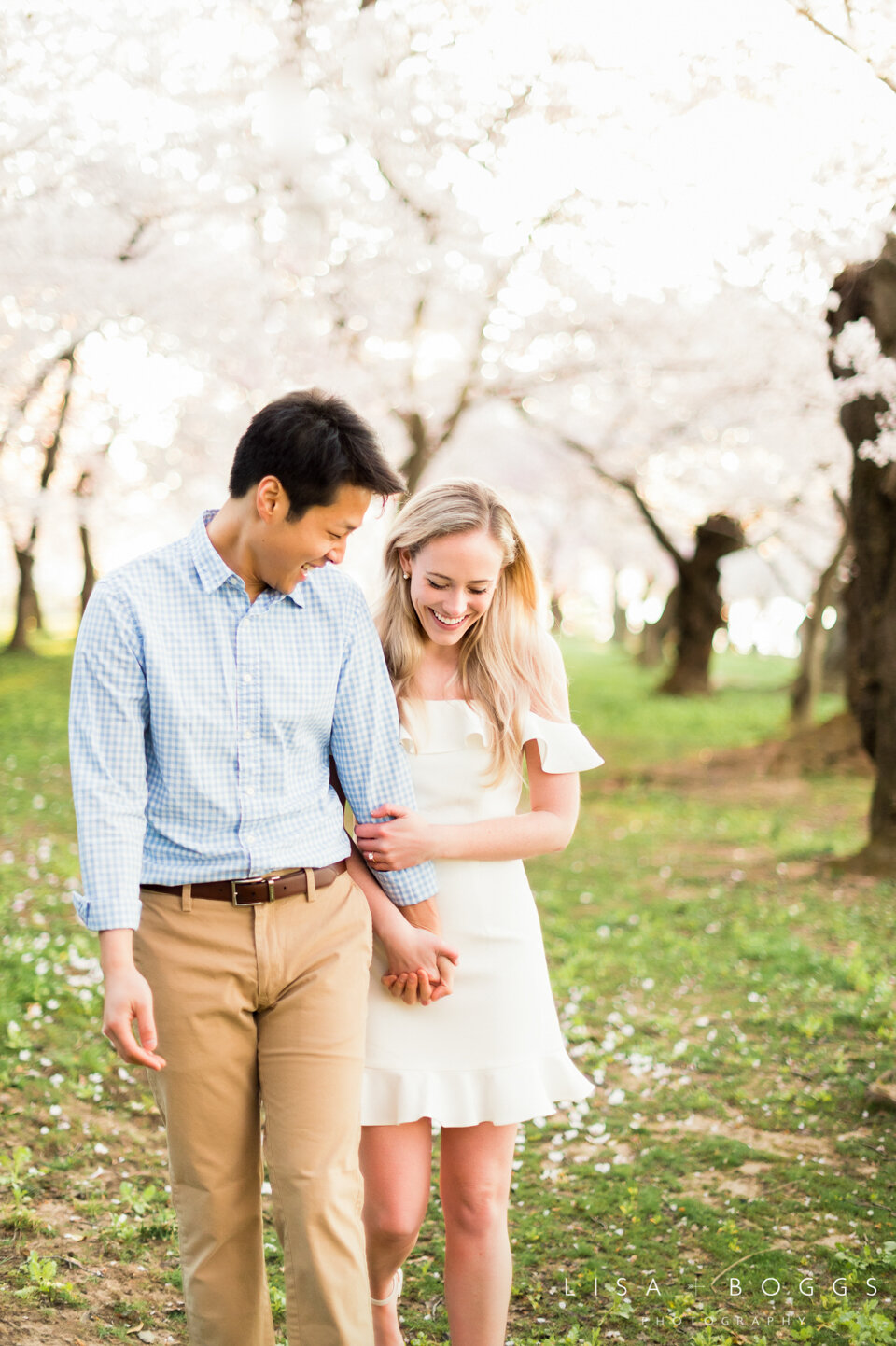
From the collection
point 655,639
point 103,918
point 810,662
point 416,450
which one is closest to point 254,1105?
point 103,918

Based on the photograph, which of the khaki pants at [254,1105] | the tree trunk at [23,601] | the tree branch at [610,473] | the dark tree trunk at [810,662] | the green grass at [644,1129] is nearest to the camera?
the khaki pants at [254,1105]

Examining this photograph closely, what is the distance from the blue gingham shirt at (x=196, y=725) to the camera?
230 cm

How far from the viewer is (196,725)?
2.38 metres

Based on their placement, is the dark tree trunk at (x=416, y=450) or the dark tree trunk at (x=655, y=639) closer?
the dark tree trunk at (x=416, y=450)

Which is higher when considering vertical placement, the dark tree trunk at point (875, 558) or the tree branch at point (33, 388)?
the tree branch at point (33, 388)

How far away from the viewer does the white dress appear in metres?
2.72

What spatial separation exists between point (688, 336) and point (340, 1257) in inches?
575

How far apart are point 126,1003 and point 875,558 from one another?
23.7 feet

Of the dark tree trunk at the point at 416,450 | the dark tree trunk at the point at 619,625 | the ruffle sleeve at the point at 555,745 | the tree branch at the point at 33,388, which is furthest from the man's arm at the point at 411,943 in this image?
the dark tree trunk at the point at 619,625

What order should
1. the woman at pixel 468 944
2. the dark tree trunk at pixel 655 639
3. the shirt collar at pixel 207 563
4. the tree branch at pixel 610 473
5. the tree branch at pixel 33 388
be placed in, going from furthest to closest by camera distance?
→ the dark tree trunk at pixel 655 639
the tree branch at pixel 610 473
the tree branch at pixel 33 388
the woman at pixel 468 944
the shirt collar at pixel 207 563

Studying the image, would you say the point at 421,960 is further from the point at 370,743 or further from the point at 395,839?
the point at 370,743

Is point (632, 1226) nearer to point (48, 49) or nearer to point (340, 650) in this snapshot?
point (340, 650)

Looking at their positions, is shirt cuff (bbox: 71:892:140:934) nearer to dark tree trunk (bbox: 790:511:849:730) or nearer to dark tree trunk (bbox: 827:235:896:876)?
dark tree trunk (bbox: 827:235:896:876)

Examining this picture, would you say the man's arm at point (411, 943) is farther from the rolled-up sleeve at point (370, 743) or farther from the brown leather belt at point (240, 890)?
the brown leather belt at point (240, 890)
